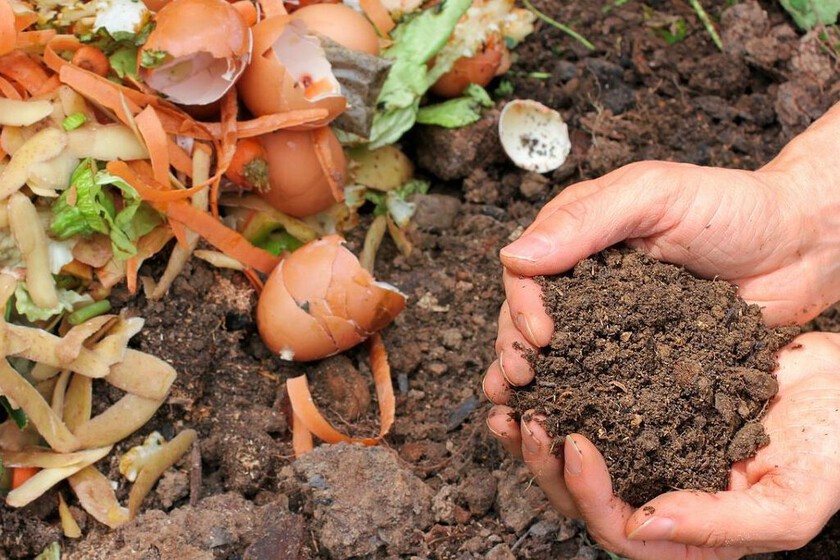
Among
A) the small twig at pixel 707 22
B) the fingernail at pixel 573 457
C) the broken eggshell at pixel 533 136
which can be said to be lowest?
the broken eggshell at pixel 533 136

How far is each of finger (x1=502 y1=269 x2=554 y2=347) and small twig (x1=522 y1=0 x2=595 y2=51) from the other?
132 cm

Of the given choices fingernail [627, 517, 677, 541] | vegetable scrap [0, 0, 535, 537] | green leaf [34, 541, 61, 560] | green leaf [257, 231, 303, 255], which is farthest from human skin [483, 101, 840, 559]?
green leaf [34, 541, 61, 560]

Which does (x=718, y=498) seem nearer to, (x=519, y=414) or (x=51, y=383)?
(x=519, y=414)

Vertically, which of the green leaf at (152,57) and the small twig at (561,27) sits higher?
the green leaf at (152,57)

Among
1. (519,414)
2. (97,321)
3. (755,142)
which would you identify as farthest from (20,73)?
(755,142)

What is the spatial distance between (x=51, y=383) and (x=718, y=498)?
149 cm

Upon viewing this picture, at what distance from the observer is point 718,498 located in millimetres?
1789

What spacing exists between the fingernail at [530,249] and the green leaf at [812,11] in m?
1.56

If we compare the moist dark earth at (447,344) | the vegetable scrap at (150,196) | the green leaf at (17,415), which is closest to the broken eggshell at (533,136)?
the moist dark earth at (447,344)

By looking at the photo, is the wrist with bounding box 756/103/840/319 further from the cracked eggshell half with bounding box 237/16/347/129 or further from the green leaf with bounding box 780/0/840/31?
the cracked eggshell half with bounding box 237/16/347/129

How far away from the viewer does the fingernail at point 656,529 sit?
5.68 ft

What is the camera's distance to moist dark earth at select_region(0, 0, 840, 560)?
2.05 meters

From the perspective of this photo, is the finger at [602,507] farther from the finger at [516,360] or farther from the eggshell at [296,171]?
the eggshell at [296,171]

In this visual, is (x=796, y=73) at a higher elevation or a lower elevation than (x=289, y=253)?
higher
